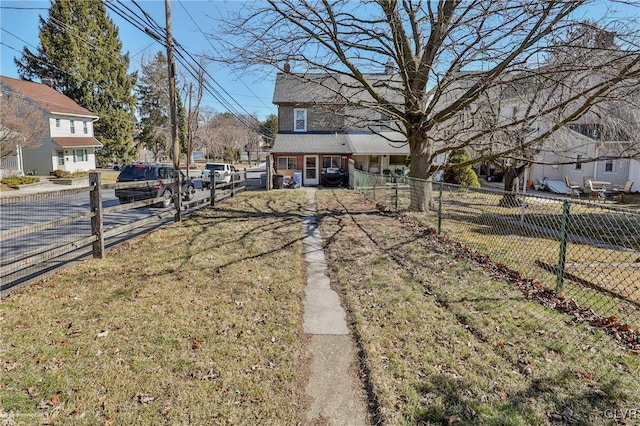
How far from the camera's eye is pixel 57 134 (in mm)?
28797

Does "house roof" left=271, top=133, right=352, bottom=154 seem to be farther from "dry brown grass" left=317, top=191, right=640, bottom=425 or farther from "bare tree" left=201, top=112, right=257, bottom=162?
"bare tree" left=201, top=112, right=257, bottom=162

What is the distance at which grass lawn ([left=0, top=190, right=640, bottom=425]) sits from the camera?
2562mm

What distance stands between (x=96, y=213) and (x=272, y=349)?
4335 millimetres

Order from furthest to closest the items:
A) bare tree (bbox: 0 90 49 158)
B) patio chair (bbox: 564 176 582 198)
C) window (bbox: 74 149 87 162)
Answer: window (bbox: 74 149 87 162)
bare tree (bbox: 0 90 49 158)
patio chair (bbox: 564 176 582 198)

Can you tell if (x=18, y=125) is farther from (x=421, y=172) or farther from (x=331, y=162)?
(x=421, y=172)

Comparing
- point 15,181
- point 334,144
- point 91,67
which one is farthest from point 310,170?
point 91,67

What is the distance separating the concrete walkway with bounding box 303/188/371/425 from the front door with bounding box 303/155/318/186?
58.1ft

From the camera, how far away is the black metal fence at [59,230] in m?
4.62

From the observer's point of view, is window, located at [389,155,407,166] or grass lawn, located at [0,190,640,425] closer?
grass lawn, located at [0,190,640,425]

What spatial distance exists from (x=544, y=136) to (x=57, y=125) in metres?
34.2

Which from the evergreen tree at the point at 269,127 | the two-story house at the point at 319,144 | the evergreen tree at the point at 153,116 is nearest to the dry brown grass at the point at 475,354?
the two-story house at the point at 319,144

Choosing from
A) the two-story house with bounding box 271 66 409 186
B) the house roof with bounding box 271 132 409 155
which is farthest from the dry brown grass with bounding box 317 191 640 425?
the two-story house with bounding box 271 66 409 186

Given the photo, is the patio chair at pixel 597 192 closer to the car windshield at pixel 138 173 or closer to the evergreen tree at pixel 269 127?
the car windshield at pixel 138 173

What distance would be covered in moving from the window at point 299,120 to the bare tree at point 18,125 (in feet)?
54.6
